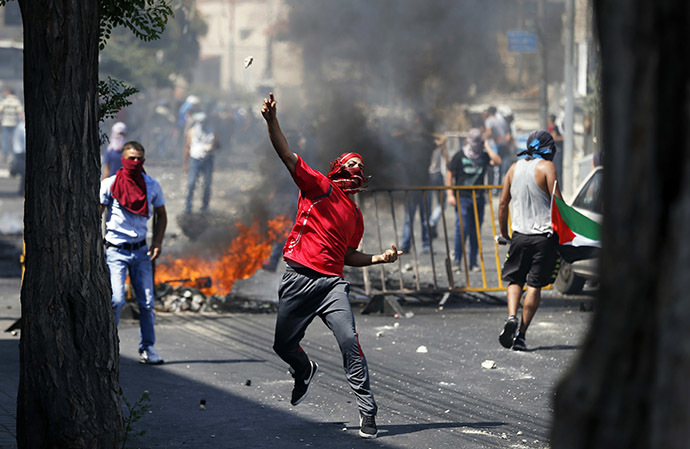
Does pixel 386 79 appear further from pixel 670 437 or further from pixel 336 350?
pixel 670 437

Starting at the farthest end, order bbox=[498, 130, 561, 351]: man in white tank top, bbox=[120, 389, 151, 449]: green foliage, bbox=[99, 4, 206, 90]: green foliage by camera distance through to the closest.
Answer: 1. bbox=[99, 4, 206, 90]: green foliage
2. bbox=[498, 130, 561, 351]: man in white tank top
3. bbox=[120, 389, 151, 449]: green foliage

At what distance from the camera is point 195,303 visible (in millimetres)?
10227

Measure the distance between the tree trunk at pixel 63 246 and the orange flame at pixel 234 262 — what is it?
6.15 m

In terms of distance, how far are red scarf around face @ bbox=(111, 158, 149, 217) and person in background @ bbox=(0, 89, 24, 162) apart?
68.5 ft

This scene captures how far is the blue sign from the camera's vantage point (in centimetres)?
2075

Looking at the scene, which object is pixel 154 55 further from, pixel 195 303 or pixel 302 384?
pixel 302 384

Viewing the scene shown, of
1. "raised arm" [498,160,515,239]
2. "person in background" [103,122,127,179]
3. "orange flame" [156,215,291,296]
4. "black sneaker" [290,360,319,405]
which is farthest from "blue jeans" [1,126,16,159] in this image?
"black sneaker" [290,360,319,405]

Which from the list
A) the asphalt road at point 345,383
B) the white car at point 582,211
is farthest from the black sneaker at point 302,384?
the white car at point 582,211

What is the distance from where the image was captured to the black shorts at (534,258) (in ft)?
27.0

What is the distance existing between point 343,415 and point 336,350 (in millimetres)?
2111

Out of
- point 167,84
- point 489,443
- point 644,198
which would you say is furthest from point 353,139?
point 167,84

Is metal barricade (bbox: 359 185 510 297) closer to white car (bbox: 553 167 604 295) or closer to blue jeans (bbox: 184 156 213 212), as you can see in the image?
white car (bbox: 553 167 604 295)

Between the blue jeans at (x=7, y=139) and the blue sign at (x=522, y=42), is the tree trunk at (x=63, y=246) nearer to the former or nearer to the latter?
the blue sign at (x=522, y=42)

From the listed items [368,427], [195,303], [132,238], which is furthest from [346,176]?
[195,303]
